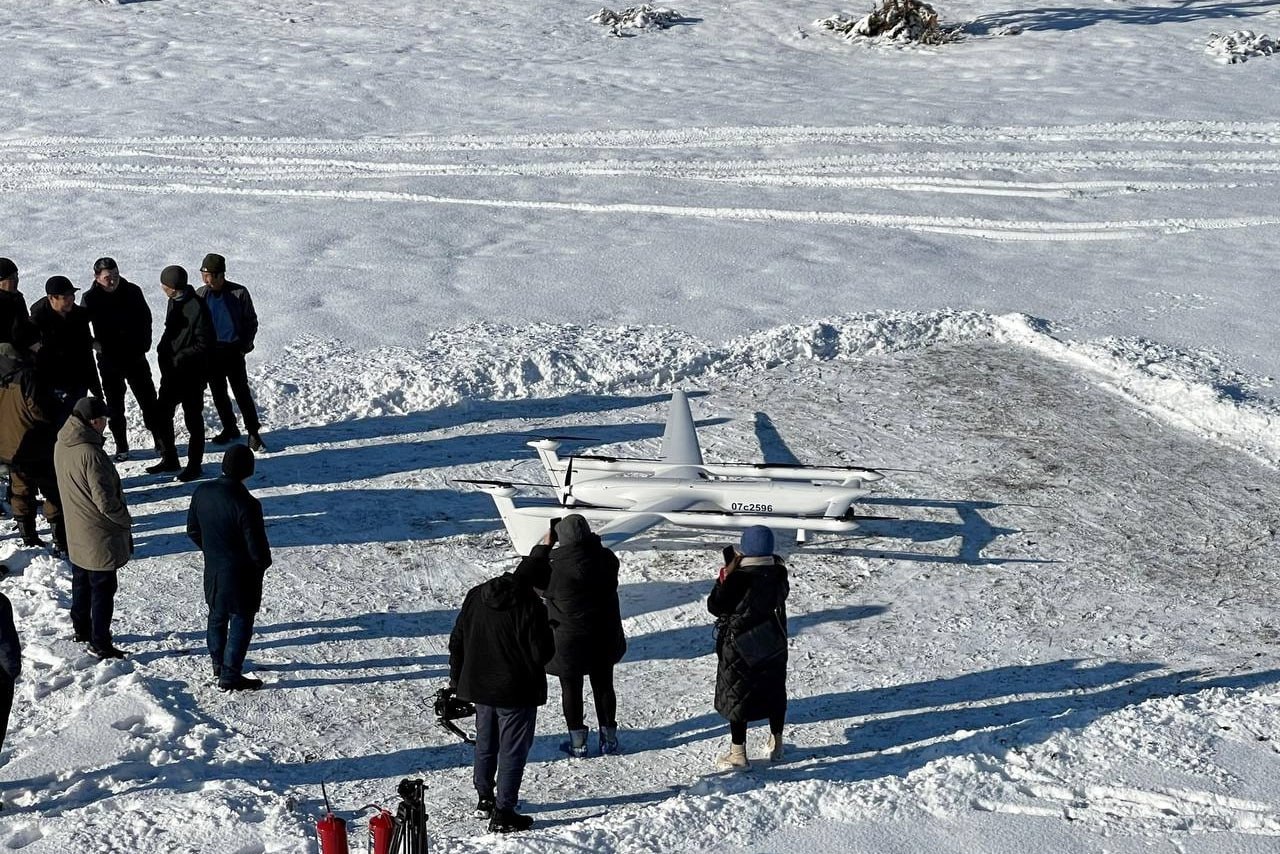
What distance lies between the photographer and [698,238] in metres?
17.8

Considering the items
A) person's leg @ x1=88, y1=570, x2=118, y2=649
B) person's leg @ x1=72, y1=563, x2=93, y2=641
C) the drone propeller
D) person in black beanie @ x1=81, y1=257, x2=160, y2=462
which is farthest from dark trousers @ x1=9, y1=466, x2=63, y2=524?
the drone propeller

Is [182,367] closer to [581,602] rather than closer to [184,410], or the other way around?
[184,410]

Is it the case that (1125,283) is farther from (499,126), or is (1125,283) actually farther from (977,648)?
(499,126)

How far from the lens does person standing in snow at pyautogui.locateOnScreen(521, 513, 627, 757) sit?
7684mm

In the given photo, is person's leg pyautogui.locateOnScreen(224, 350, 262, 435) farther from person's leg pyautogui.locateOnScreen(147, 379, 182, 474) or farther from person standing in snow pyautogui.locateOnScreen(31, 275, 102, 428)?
person standing in snow pyautogui.locateOnScreen(31, 275, 102, 428)

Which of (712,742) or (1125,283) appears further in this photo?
(1125,283)

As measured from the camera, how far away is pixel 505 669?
22.8 ft

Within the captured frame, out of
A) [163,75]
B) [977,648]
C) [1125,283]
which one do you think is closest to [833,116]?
[1125,283]

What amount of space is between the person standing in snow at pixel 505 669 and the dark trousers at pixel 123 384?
5561 mm

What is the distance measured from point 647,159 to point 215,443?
34.3ft

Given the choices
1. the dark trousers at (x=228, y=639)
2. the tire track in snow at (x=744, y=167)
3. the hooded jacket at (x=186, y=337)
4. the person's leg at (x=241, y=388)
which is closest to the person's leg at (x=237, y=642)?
the dark trousers at (x=228, y=639)

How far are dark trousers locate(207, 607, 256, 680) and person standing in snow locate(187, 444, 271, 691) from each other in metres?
0.01

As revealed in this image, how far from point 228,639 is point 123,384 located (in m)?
3.82

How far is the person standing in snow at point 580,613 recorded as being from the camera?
7684 millimetres
